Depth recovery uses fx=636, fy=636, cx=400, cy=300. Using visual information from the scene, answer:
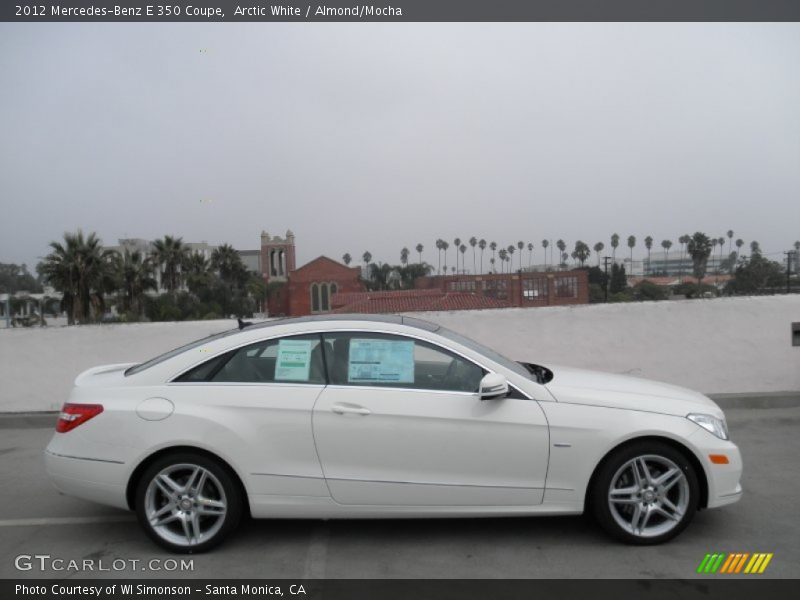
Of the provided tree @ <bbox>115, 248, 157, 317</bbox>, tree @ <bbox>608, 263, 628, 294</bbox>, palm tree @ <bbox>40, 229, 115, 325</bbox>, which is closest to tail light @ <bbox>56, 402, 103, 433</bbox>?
tree @ <bbox>608, 263, 628, 294</bbox>

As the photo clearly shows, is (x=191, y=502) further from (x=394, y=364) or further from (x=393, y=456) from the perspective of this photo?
(x=394, y=364)

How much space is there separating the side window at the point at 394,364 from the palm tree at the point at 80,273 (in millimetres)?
42106

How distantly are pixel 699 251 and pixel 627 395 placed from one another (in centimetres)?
841

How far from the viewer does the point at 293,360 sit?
4.02 meters

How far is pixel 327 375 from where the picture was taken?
395cm

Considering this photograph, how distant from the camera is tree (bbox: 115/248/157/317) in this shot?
164ft

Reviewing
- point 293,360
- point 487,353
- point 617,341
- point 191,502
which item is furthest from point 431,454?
point 617,341

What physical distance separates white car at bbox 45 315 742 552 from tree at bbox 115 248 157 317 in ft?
151

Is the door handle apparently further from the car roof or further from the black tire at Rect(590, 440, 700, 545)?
the black tire at Rect(590, 440, 700, 545)

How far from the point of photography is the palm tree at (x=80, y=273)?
42656 mm

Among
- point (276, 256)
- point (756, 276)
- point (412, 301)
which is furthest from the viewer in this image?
point (276, 256)

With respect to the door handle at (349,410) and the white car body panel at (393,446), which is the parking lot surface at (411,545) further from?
the door handle at (349,410)

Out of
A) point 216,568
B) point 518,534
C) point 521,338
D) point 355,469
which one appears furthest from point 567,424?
point 521,338

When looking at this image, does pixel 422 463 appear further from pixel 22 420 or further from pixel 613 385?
pixel 22 420
